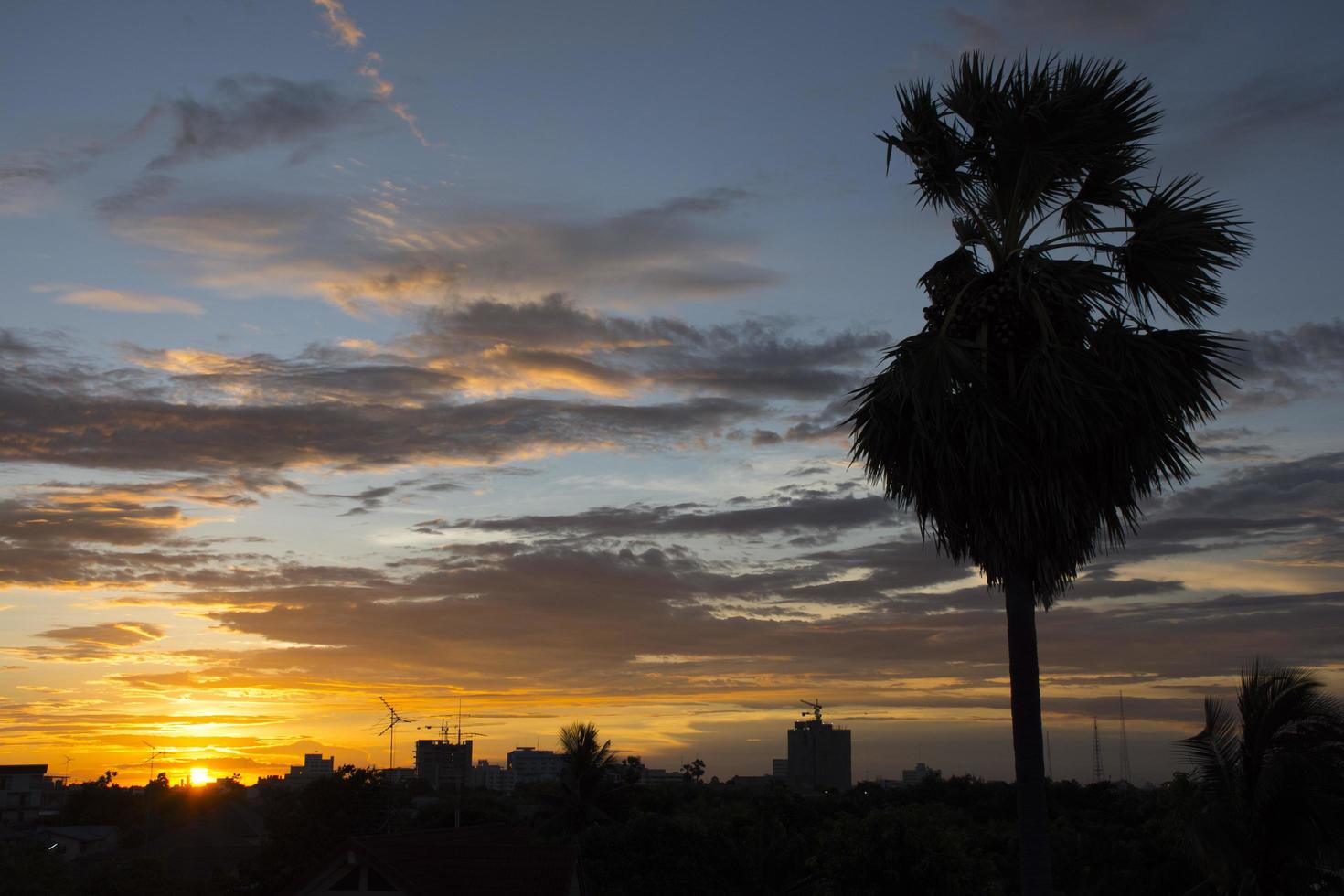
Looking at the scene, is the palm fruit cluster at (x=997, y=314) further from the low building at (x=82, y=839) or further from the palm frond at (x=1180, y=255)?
the low building at (x=82, y=839)

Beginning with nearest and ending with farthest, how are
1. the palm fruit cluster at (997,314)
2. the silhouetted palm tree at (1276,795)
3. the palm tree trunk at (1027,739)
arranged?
1. the palm tree trunk at (1027,739)
2. the palm fruit cluster at (997,314)
3. the silhouetted palm tree at (1276,795)

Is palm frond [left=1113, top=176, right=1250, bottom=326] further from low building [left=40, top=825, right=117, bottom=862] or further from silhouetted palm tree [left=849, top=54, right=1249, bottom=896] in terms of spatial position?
low building [left=40, top=825, right=117, bottom=862]

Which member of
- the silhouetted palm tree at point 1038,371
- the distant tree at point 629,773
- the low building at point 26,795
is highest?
the silhouetted palm tree at point 1038,371

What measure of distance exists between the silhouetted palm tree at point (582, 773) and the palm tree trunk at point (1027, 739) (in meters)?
56.4

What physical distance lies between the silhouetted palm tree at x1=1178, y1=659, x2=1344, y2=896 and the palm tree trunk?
669 centimetres

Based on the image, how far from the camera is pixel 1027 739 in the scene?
14.6 metres

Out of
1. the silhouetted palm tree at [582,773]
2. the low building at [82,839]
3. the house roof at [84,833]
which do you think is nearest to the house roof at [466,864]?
the silhouetted palm tree at [582,773]

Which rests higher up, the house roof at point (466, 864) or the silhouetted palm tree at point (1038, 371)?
the silhouetted palm tree at point (1038, 371)

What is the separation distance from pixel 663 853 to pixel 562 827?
12.1 metres

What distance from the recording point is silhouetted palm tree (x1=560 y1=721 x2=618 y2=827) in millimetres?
68375

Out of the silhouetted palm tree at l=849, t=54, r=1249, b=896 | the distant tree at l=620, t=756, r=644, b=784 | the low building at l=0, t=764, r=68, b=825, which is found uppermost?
the silhouetted palm tree at l=849, t=54, r=1249, b=896

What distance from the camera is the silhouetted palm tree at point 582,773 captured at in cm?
6838

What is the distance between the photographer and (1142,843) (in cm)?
4478

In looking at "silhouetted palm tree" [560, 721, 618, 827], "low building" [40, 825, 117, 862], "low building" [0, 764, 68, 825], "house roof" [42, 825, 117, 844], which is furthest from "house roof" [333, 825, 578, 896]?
"low building" [0, 764, 68, 825]
